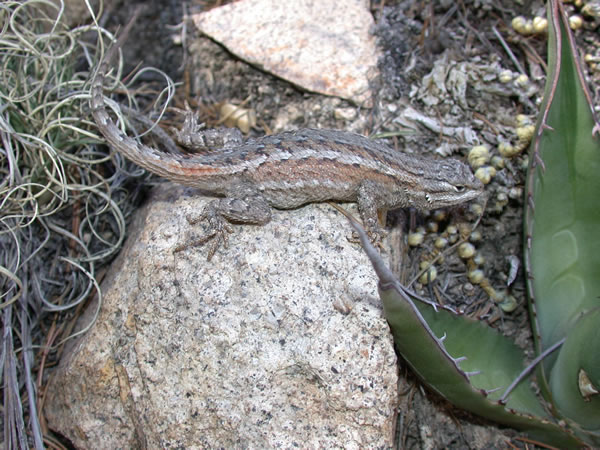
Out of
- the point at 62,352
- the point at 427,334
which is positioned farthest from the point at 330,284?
the point at 62,352

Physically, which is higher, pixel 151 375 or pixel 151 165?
pixel 151 165

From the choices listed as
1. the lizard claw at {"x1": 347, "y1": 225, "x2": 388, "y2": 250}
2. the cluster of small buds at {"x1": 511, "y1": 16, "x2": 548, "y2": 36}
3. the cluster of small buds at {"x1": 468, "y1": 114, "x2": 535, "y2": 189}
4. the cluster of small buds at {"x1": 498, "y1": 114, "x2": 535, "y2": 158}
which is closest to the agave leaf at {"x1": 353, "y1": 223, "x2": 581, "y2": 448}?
the lizard claw at {"x1": 347, "y1": 225, "x2": 388, "y2": 250}

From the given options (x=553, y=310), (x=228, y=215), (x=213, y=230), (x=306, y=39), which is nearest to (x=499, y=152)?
(x=553, y=310)

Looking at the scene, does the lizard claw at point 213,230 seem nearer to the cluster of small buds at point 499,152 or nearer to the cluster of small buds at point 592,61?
the cluster of small buds at point 499,152

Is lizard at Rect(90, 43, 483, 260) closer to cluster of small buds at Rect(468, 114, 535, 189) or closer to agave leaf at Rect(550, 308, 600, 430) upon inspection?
cluster of small buds at Rect(468, 114, 535, 189)

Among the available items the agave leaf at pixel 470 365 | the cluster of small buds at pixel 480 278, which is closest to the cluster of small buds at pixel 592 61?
the cluster of small buds at pixel 480 278

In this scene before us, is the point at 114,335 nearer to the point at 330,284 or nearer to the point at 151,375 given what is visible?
the point at 151,375
